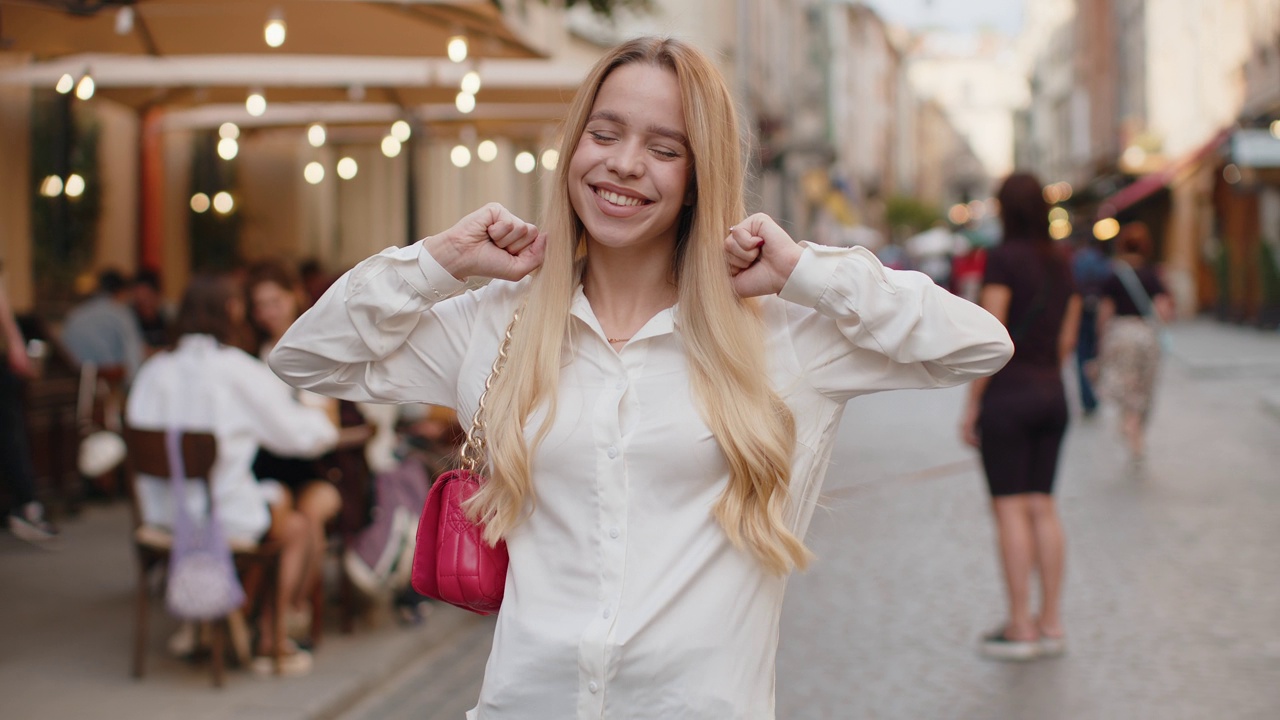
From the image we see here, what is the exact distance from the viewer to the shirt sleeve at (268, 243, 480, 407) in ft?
8.05

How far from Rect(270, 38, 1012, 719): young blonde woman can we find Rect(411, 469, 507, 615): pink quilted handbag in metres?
0.05

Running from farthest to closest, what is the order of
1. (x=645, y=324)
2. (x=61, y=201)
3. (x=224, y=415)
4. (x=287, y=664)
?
1. (x=61, y=201)
2. (x=287, y=664)
3. (x=224, y=415)
4. (x=645, y=324)

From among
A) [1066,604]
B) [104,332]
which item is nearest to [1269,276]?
[1066,604]

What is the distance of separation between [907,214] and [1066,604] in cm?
8381

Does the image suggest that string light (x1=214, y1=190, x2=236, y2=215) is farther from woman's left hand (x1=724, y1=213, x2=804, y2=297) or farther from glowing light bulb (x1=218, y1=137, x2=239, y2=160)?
woman's left hand (x1=724, y1=213, x2=804, y2=297)

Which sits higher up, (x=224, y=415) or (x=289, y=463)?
(x=224, y=415)

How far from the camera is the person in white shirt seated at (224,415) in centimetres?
609

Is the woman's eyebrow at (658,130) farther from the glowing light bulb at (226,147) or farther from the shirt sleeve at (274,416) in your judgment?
the glowing light bulb at (226,147)

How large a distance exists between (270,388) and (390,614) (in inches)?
66.1

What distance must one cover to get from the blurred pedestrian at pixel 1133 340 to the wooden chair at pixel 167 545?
26.0 feet

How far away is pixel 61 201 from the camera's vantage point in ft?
39.0

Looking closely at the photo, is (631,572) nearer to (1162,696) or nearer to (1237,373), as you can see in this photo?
(1162,696)

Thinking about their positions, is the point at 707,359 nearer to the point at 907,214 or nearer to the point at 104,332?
the point at 104,332

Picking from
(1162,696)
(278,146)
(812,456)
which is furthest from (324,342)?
(278,146)
